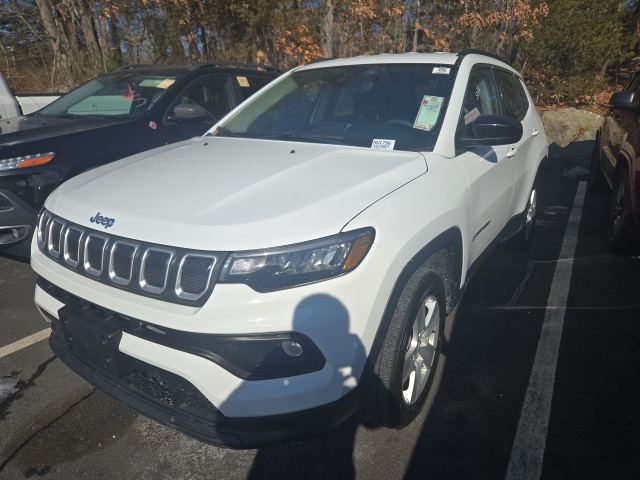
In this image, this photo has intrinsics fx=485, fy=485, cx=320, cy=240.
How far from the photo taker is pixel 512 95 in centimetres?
423

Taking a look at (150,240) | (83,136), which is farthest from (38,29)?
(150,240)

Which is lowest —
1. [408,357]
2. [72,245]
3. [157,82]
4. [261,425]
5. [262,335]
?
[408,357]

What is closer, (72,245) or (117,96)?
(72,245)

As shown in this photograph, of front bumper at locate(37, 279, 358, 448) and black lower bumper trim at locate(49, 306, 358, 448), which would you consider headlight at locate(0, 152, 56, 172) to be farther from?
black lower bumper trim at locate(49, 306, 358, 448)

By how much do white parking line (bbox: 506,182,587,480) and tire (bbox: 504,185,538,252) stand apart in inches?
16.8

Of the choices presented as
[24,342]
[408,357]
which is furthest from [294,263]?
[24,342]

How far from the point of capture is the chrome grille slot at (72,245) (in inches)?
86.6

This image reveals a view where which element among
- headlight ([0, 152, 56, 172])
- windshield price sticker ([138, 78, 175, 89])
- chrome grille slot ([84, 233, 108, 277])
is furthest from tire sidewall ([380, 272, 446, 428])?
windshield price sticker ([138, 78, 175, 89])

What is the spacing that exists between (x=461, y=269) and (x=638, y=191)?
Result: 80.0 inches

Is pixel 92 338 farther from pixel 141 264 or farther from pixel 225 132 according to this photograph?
pixel 225 132

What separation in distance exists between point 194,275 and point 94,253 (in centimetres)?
58

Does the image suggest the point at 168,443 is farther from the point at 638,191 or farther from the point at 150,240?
the point at 638,191

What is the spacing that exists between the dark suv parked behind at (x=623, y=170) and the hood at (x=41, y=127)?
176 inches

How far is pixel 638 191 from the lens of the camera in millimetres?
3789
